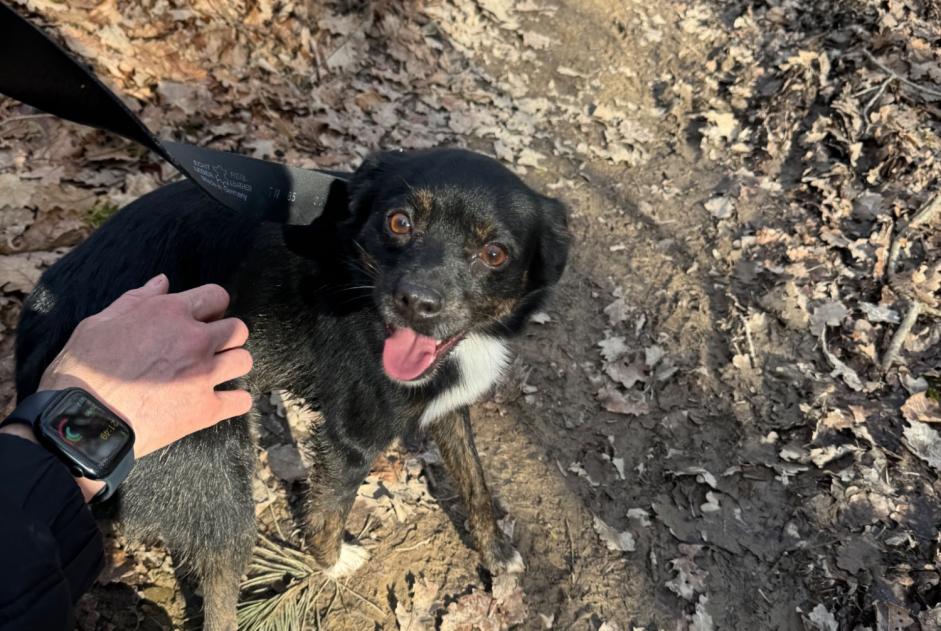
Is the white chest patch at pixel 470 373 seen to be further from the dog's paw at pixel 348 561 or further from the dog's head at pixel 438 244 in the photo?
the dog's paw at pixel 348 561

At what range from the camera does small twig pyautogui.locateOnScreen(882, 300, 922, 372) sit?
12.6 feet

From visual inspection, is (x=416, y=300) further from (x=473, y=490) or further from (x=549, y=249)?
(x=473, y=490)

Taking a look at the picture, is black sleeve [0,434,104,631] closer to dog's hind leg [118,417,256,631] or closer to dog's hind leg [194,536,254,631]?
dog's hind leg [118,417,256,631]

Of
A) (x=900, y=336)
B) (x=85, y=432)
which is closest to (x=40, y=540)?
(x=85, y=432)

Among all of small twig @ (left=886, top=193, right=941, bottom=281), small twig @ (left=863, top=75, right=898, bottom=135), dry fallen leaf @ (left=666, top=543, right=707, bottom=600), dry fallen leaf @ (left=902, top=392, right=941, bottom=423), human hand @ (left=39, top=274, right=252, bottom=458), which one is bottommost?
dry fallen leaf @ (left=666, top=543, right=707, bottom=600)

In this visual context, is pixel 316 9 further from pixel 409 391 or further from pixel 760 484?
pixel 760 484

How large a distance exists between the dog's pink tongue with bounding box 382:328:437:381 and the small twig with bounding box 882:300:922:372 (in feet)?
10.4

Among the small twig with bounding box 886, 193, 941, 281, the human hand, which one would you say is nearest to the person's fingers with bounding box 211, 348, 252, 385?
the human hand

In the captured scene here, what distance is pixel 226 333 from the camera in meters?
1.74

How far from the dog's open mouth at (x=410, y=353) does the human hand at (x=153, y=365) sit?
1015mm

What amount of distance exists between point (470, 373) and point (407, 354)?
444 mm

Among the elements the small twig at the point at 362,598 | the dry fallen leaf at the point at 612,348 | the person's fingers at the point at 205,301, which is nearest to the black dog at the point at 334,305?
the small twig at the point at 362,598

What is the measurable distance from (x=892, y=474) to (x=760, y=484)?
0.71m

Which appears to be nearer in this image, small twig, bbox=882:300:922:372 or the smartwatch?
the smartwatch
